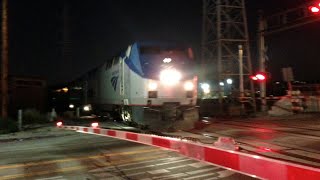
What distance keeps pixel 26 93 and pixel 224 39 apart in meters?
18.7

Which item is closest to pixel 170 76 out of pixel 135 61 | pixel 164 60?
pixel 164 60

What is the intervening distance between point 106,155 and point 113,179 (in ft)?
10.1

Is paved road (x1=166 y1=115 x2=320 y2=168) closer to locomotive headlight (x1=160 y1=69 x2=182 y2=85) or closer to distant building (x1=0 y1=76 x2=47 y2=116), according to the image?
locomotive headlight (x1=160 y1=69 x2=182 y2=85)

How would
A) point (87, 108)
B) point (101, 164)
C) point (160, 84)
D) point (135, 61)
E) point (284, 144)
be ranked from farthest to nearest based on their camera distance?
point (87, 108)
point (135, 61)
point (160, 84)
point (284, 144)
point (101, 164)

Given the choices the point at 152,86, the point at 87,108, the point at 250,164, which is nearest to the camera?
the point at 250,164

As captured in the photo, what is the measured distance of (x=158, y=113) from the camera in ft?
62.9

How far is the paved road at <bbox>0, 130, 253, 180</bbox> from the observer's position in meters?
8.52

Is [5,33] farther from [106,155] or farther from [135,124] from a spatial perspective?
[106,155]

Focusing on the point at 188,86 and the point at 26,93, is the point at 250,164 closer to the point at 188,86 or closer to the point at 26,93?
the point at 188,86

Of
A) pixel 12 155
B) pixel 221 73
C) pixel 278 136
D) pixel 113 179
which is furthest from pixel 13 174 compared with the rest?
pixel 221 73

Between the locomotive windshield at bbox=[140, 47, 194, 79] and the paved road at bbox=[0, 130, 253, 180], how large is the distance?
6.35 metres

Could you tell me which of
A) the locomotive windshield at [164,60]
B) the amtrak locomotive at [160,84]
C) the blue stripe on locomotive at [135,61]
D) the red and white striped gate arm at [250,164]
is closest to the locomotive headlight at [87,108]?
the amtrak locomotive at [160,84]

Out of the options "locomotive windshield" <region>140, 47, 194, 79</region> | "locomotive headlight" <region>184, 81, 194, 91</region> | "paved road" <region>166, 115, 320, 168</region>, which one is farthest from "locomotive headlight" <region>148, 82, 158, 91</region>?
"paved road" <region>166, 115, 320, 168</region>

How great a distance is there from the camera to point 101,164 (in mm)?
9867
